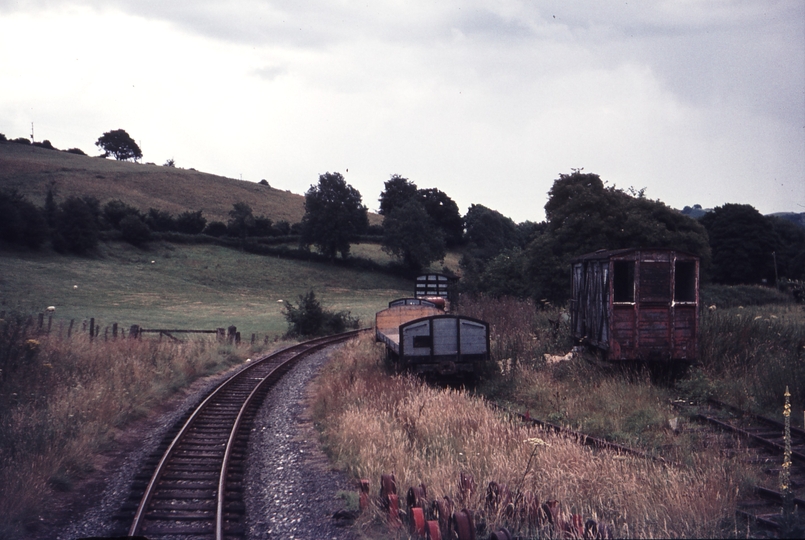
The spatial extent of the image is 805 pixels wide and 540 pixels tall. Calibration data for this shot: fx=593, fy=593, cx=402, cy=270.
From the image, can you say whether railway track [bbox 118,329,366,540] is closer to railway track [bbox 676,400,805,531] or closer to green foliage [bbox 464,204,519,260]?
railway track [bbox 676,400,805,531]

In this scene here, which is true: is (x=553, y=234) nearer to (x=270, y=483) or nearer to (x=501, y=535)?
(x=270, y=483)

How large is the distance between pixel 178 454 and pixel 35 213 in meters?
43.7

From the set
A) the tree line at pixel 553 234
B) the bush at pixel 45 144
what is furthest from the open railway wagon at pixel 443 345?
the bush at pixel 45 144

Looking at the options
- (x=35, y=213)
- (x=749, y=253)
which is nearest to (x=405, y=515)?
(x=35, y=213)

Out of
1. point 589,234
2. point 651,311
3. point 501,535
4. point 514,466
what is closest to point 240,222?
point 589,234

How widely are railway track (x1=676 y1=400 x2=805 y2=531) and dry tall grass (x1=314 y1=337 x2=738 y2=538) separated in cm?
30

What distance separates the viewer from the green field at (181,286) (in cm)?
3322

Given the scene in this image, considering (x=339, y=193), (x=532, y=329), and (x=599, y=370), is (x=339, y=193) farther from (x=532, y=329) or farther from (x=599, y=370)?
(x=599, y=370)

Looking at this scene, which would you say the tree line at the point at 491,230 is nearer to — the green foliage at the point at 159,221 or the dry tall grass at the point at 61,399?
the green foliage at the point at 159,221

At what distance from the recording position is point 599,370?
43.8 feet

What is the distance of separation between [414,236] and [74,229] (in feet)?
100

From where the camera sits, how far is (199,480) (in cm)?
805

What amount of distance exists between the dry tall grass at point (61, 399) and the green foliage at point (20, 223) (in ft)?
103

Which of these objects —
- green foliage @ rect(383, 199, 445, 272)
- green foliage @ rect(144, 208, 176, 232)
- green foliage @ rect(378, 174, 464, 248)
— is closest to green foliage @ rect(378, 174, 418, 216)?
green foliage @ rect(378, 174, 464, 248)
